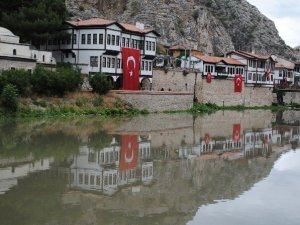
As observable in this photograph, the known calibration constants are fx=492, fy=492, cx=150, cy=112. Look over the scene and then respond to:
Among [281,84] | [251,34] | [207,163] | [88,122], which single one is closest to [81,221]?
[207,163]

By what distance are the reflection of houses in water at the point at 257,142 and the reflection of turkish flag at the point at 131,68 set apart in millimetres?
19769

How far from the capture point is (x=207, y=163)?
84.5ft

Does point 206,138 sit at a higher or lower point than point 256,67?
Result: lower

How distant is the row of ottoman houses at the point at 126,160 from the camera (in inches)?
746

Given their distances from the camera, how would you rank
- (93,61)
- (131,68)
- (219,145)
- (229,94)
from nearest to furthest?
(219,145)
(93,61)
(131,68)
(229,94)

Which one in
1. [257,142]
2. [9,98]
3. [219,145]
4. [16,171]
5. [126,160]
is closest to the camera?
[16,171]

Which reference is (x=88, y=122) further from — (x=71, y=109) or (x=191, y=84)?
(x=191, y=84)

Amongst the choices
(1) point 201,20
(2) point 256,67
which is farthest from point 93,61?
(1) point 201,20

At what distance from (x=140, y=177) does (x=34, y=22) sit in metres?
40.9

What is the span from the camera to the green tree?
56750 millimetres

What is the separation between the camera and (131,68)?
198 feet

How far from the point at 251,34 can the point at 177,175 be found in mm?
109049

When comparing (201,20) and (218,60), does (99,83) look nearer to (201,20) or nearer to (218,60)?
(218,60)

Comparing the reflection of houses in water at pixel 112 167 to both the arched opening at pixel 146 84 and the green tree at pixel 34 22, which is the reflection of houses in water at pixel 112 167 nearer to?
the green tree at pixel 34 22
